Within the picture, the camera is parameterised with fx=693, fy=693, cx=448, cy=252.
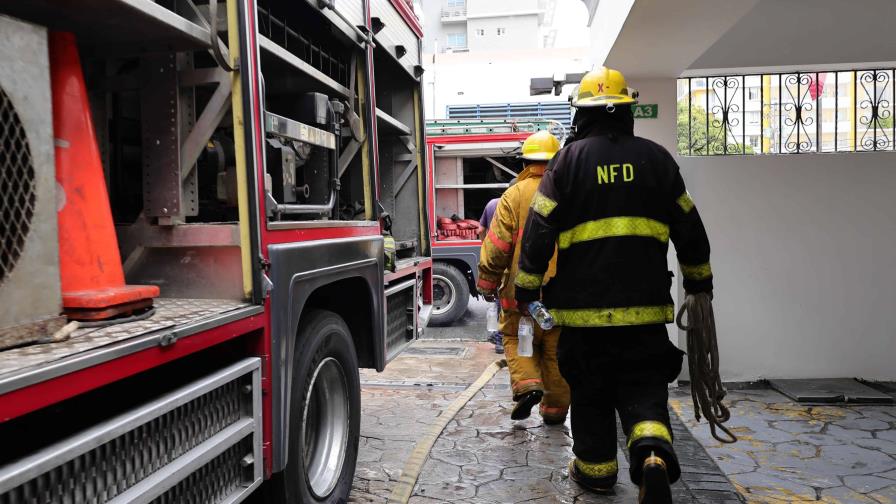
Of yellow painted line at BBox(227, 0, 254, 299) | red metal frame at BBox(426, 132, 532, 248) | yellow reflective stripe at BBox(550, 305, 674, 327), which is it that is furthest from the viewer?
red metal frame at BBox(426, 132, 532, 248)

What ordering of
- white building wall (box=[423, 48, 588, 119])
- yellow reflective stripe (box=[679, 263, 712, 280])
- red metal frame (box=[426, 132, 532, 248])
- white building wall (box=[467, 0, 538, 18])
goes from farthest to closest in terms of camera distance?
white building wall (box=[467, 0, 538, 18])
white building wall (box=[423, 48, 588, 119])
red metal frame (box=[426, 132, 532, 248])
yellow reflective stripe (box=[679, 263, 712, 280])

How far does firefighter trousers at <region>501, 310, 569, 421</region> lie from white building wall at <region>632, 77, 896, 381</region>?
2066mm

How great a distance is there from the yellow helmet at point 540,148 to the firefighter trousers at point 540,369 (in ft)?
3.74

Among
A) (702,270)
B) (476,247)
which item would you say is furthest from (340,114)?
(476,247)

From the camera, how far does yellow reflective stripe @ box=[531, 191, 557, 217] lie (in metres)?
3.40

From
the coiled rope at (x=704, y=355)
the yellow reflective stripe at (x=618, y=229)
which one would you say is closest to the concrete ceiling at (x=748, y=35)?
the yellow reflective stripe at (x=618, y=229)

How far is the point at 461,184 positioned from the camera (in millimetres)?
10016

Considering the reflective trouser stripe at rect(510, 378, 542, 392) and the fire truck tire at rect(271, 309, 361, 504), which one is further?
the reflective trouser stripe at rect(510, 378, 542, 392)

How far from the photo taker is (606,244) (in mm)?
3355

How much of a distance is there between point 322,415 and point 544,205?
1525mm

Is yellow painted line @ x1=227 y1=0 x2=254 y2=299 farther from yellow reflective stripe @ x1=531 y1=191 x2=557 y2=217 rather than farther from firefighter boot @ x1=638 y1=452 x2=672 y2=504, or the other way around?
firefighter boot @ x1=638 y1=452 x2=672 y2=504

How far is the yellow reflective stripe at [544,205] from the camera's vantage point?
3402mm

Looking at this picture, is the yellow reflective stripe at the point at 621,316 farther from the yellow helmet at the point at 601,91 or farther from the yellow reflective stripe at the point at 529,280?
the yellow helmet at the point at 601,91

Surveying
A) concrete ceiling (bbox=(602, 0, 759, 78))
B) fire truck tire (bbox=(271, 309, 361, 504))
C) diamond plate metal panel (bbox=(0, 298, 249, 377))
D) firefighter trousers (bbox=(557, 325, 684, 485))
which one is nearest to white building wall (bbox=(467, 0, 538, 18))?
concrete ceiling (bbox=(602, 0, 759, 78))
